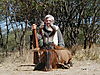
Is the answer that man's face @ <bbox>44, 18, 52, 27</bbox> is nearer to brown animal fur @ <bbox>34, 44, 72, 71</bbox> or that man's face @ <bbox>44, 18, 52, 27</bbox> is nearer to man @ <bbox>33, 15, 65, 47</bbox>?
man @ <bbox>33, 15, 65, 47</bbox>

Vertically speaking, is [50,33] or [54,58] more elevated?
[50,33]

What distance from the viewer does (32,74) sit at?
21.3 feet

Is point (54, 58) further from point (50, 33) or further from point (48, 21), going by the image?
point (48, 21)

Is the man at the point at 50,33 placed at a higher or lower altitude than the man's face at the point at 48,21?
lower

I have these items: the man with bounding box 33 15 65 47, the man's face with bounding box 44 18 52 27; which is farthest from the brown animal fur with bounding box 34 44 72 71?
the man's face with bounding box 44 18 52 27

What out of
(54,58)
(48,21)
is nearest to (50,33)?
(48,21)

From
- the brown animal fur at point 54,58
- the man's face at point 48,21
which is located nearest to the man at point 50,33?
the man's face at point 48,21

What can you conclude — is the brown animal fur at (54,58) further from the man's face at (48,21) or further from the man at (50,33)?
the man's face at (48,21)

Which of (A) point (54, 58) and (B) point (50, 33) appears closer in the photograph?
(A) point (54, 58)

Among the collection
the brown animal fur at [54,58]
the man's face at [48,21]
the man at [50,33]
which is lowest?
the brown animal fur at [54,58]

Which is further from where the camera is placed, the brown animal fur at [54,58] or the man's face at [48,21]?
the man's face at [48,21]

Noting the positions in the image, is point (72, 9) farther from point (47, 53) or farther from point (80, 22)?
point (47, 53)

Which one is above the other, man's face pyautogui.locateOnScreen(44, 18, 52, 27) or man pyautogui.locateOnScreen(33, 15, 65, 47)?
man's face pyautogui.locateOnScreen(44, 18, 52, 27)

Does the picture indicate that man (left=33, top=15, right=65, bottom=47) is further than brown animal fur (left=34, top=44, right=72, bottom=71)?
Yes
